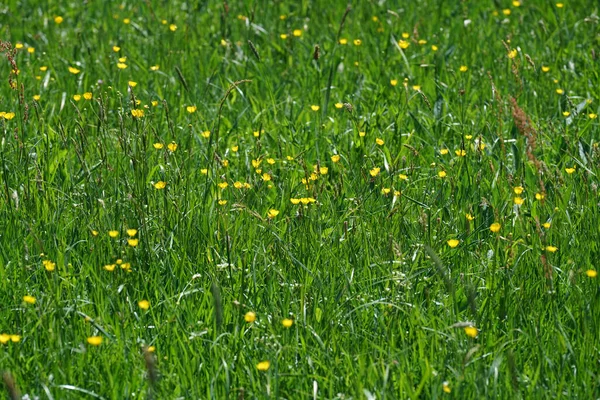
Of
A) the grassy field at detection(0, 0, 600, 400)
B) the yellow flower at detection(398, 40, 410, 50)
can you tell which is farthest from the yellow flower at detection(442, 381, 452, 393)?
the yellow flower at detection(398, 40, 410, 50)

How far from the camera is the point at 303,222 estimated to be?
3188 mm

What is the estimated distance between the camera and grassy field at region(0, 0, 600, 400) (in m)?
2.57


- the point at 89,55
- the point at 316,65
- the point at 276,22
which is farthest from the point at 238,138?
the point at 276,22

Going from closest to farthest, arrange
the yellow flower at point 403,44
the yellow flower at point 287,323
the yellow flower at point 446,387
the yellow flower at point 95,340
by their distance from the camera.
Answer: the yellow flower at point 446,387, the yellow flower at point 95,340, the yellow flower at point 287,323, the yellow flower at point 403,44

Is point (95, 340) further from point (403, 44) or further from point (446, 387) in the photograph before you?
point (403, 44)

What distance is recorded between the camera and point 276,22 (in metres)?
5.46

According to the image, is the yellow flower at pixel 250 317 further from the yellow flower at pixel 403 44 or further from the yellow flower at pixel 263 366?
the yellow flower at pixel 403 44

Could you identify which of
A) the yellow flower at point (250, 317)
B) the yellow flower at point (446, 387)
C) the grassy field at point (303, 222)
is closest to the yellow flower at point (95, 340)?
the grassy field at point (303, 222)

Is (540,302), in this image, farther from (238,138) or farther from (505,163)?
(238,138)

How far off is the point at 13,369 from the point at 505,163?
2.03 meters

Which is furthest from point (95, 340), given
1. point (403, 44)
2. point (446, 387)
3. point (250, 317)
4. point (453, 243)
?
point (403, 44)

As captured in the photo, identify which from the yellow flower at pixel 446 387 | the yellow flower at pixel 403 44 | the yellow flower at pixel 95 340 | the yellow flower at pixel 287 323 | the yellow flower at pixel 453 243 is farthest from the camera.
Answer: the yellow flower at pixel 403 44

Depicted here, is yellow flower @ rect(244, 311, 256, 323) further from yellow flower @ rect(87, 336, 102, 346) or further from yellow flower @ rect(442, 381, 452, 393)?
yellow flower @ rect(442, 381, 452, 393)

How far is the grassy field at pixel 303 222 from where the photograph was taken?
257 centimetres
